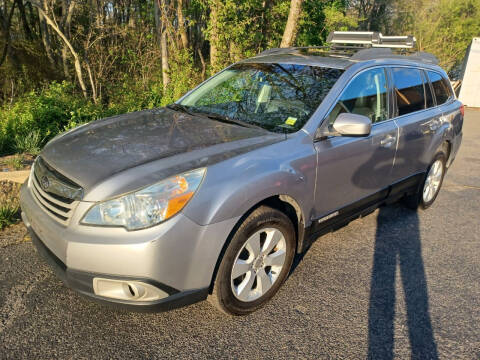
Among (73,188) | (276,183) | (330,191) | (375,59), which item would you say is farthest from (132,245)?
(375,59)

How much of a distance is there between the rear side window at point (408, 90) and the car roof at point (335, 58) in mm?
102

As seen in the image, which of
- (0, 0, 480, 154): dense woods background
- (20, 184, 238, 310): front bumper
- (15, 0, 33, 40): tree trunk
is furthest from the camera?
(15, 0, 33, 40): tree trunk

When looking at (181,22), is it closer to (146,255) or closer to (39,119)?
(39,119)

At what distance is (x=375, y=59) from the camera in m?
3.45

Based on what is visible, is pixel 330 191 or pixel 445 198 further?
pixel 445 198

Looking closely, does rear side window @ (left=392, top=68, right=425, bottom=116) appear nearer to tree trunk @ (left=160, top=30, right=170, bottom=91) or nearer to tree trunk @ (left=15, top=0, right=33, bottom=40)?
tree trunk @ (left=160, top=30, right=170, bottom=91)

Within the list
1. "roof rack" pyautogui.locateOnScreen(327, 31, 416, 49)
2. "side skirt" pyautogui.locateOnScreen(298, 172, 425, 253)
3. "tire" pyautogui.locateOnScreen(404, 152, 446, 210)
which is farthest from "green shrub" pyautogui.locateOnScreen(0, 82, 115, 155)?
"tire" pyautogui.locateOnScreen(404, 152, 446, 210)

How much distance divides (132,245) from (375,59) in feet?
9.03

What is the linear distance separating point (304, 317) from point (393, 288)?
858mm

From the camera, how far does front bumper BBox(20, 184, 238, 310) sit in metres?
1.98

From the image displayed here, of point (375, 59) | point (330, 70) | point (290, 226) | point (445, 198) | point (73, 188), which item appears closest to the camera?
point (73, 188)

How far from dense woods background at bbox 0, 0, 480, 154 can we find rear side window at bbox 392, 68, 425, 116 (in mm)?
3833

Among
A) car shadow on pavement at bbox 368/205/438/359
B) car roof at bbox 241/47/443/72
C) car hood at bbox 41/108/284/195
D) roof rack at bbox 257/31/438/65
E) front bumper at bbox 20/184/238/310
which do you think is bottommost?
car shadow on pavement at bbox 368/205/438/359

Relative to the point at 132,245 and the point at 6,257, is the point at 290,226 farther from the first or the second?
the point at 6,257
